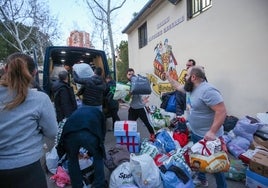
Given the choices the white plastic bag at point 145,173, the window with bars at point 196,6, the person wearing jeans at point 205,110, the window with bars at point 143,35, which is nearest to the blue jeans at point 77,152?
the white plastic bag at point 145,173

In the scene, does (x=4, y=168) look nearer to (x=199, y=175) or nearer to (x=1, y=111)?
(x=1, y=111)

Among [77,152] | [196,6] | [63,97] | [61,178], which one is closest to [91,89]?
[63,97]

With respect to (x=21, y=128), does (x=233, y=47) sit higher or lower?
higher

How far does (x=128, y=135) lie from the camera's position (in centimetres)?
479

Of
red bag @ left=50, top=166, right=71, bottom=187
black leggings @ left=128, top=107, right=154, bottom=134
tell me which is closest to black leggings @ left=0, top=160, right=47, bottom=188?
red bag @ left=50, top=166, right=71, bottom=187

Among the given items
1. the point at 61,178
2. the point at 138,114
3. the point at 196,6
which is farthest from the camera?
the point at 196,6

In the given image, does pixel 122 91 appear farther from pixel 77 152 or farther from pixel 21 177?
pixel 21 177

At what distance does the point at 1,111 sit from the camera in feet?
5.56

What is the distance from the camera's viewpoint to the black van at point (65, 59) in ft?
21.2

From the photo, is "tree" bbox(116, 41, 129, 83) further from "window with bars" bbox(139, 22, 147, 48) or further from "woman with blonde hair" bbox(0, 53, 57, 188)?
"woman with blonde hair" bbox(0, 53, 57, 188)

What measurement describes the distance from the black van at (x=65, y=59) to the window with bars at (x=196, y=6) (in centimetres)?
294

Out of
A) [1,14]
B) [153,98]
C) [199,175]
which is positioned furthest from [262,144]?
[1,14]

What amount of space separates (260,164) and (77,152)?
7.83 ft

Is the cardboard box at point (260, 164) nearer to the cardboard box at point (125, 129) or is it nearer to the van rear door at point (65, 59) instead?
the cardboard box at point (125, 129)
